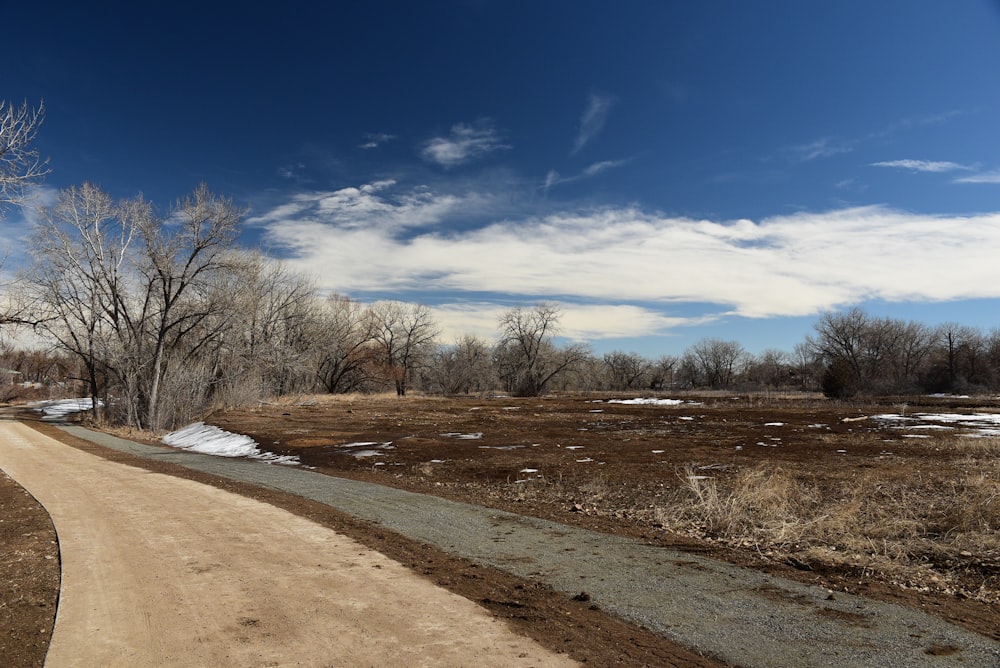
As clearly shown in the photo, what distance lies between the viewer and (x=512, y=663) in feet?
13.5

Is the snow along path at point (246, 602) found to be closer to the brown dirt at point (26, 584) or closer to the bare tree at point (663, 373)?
the brown dirt at point (26, 584)

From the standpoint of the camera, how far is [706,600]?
5.36 metres

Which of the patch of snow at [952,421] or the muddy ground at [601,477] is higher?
the muddy ground at [601,477]

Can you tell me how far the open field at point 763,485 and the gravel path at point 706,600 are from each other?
0.47 meters

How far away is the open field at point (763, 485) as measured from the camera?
6227 mm

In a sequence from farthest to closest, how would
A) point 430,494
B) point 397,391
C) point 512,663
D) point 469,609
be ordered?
point 397,391
point 430,494
point 469,609
point 512,663

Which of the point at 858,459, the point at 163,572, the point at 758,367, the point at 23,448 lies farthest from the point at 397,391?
the point at 758,367

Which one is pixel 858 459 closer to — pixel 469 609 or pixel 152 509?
pixel 469 609

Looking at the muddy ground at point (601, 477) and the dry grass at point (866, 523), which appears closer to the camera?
the muddy ground at point (601, 477)

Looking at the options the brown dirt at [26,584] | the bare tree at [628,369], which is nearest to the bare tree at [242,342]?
the brown dirt at [26,584]

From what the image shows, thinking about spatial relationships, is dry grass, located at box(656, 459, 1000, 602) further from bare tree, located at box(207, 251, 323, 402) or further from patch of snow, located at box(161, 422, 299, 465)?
bare tree, located at box(207, 251, 323, 402)

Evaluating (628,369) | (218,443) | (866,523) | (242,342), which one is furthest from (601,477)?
(628,369)

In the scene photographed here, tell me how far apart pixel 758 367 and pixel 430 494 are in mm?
115602

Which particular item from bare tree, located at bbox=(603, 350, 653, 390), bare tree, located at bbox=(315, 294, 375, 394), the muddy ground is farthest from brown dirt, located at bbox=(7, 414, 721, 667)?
bare tree, located at bbox=(603, 350, 653, 390)
